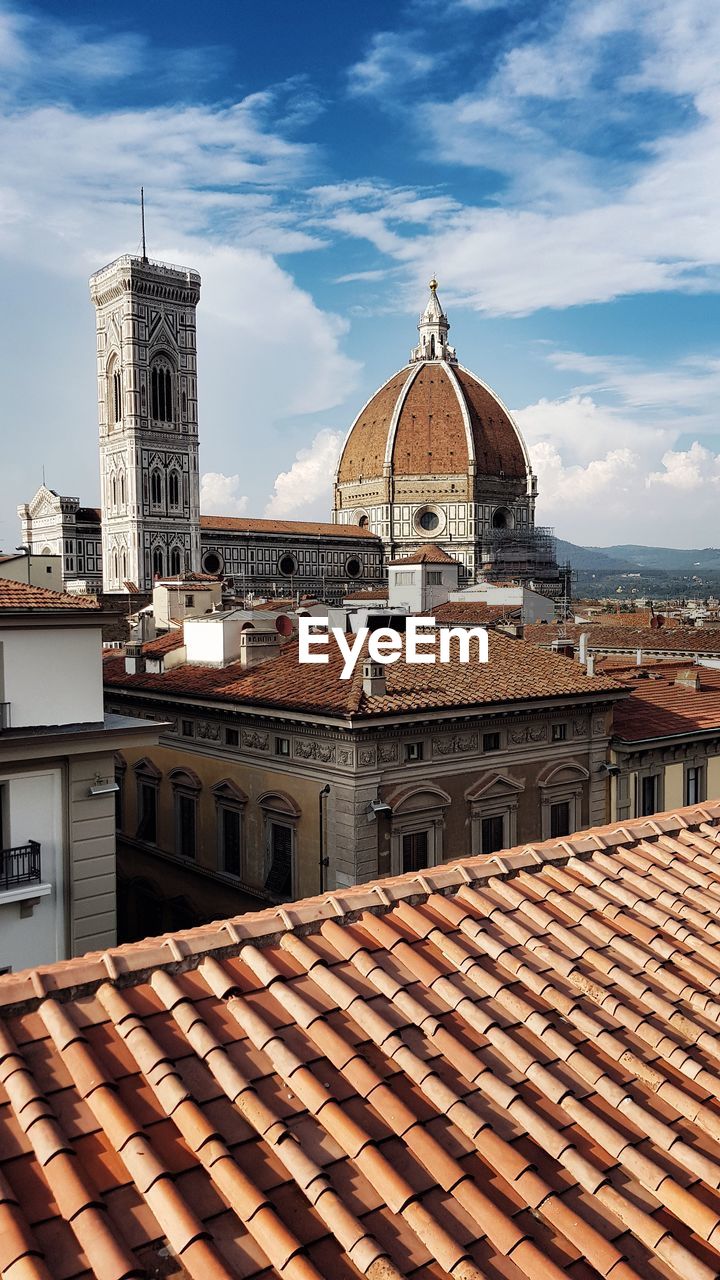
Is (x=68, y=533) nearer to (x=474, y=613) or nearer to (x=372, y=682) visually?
(x=474, y=613)

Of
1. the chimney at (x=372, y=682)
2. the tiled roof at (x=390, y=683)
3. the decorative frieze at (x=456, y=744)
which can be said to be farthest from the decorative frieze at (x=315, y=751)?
the decorative frieze at (x=456, y=744)

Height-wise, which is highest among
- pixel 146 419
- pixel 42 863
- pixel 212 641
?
pixel 146 419

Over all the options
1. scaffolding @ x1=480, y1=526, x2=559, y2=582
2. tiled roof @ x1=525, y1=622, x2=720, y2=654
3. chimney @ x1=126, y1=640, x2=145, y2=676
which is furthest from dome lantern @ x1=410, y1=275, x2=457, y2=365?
chimney @ x1=126, y1=640, x2=145, y2=676

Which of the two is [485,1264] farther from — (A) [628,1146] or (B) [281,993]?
(B) [281,993]

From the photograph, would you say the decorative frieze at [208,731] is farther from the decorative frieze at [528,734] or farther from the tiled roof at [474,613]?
the tiled roof at [474,613]

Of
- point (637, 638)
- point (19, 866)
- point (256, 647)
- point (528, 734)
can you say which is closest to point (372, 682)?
point (528, 734)

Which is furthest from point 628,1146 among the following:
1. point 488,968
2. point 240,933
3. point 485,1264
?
point 240,933
